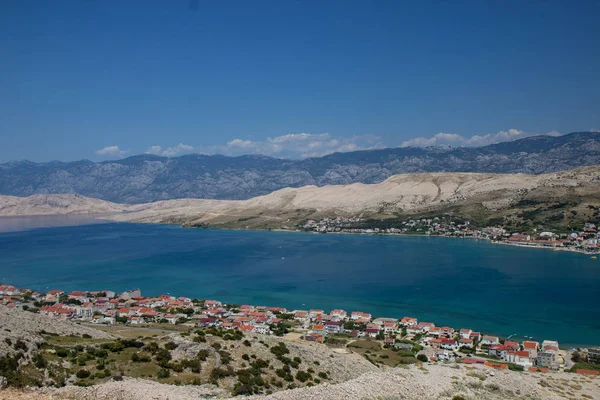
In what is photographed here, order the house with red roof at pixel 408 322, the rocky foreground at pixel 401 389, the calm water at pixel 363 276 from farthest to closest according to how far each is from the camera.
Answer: the calm water at pixel 363 276 → the house with red roof at pixel 408 322 → the rocky foreground at pixel 401 389

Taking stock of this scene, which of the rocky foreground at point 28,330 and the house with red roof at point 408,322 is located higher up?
the rocky foreground at point 28,330

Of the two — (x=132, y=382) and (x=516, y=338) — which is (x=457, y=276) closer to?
(x=516, y=338)

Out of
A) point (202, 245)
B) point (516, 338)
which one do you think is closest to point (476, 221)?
point (202, 245)

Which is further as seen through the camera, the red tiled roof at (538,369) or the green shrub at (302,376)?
the red tiled roof at (538,369)

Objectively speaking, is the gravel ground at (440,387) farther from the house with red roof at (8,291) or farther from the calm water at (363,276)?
the house with red roof at (8,291)

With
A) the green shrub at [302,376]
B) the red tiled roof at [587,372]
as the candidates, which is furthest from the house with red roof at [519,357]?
the green shrub at [302,376]
